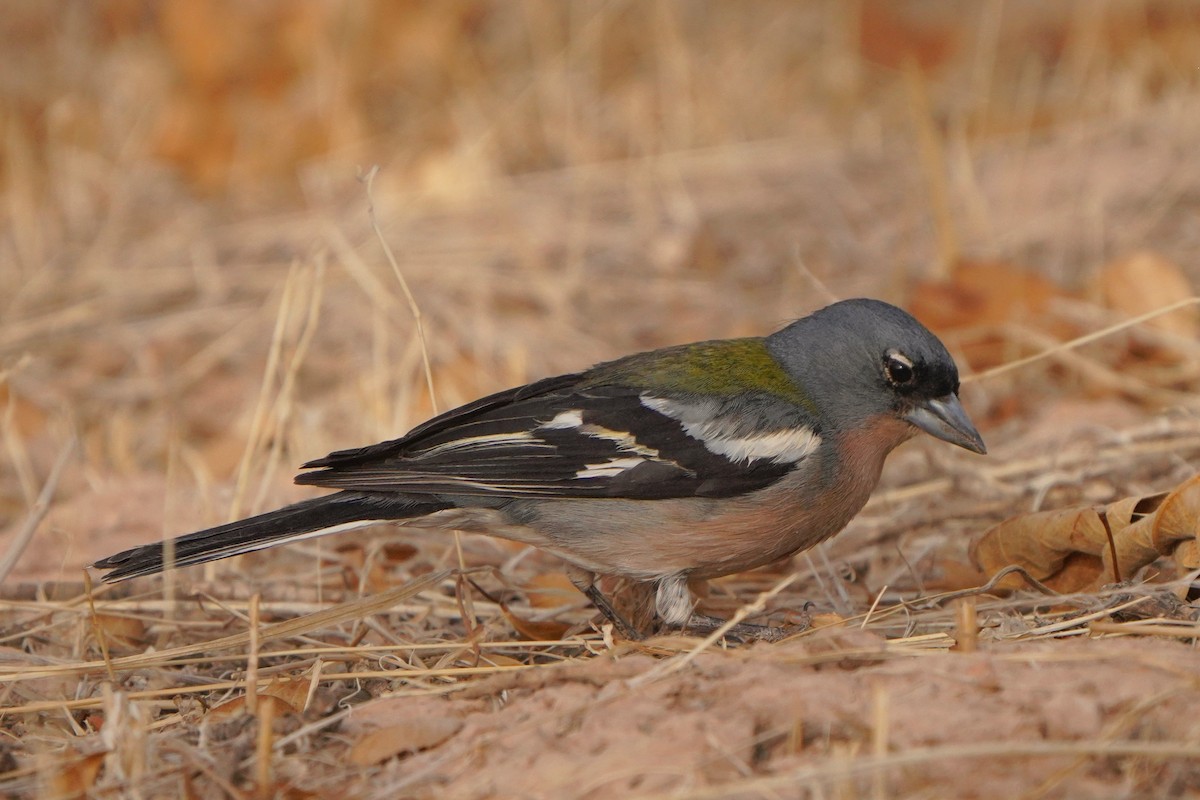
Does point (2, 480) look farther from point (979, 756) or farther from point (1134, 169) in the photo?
point (1134, 169)

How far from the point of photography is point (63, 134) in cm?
946

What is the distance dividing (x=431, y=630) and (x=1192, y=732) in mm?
2323

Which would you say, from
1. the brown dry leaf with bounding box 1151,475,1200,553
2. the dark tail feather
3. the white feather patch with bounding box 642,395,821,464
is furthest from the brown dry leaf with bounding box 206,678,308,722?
the brown dry leaf with bounding box 1151,475,1200,553

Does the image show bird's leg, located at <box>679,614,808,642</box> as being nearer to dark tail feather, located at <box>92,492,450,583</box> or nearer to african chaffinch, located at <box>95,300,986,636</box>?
african chaffinch, located at <box>95,300,986,636</box>

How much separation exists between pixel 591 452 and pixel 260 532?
1.00m

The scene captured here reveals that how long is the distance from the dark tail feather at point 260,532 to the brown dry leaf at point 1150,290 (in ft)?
11.9

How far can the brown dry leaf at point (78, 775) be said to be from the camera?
9.22ft

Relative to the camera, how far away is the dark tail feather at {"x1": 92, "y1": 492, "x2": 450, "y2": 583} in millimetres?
3762

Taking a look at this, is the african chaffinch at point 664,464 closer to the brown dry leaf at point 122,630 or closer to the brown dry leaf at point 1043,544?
the brown dry leaf at point 1043,544

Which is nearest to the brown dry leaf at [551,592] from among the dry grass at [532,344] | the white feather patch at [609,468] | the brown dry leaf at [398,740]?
the dry grass at [532,344]

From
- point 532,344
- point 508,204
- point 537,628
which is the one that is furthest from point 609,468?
point 508,204

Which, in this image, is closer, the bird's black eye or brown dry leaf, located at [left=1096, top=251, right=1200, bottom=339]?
the bird's black eye

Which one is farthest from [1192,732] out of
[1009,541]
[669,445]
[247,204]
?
[247,204]

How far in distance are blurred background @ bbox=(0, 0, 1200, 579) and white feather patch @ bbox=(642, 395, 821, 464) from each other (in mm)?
1100
